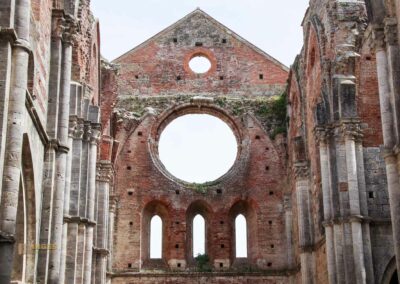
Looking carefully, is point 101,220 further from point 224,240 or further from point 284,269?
point 284,269

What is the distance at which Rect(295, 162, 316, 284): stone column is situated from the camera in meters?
20.7

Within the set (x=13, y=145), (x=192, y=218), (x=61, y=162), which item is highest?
(x=192, y=218)

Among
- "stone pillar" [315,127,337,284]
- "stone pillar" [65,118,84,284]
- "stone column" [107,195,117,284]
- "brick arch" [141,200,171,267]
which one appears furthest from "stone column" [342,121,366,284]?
"stone column" [107,195,117,284]

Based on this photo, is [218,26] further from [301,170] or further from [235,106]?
[301,170]

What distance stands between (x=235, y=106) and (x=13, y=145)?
16.6m

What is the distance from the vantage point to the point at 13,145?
30.0ft

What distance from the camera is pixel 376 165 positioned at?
17.6 meters

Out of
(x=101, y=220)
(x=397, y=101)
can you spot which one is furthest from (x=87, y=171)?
(x=397, y=101)

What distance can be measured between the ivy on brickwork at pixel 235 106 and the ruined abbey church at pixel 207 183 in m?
0.05

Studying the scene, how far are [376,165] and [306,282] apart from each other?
460 cm

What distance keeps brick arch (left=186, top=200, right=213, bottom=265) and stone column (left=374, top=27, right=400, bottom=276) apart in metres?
11.8

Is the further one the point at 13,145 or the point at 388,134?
the point at 388,134

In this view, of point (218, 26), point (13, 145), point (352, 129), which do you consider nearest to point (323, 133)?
point (352, 129)

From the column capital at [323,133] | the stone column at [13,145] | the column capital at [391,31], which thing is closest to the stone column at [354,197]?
the column capital at [323,133]
